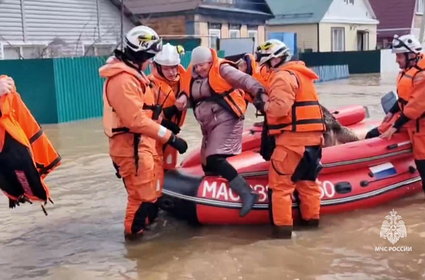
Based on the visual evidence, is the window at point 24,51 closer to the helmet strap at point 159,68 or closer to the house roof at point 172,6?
the house roof at point 172,6

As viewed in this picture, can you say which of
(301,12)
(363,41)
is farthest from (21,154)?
(363,41)

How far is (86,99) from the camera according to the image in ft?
49.4

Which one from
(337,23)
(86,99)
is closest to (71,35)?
(86,99)

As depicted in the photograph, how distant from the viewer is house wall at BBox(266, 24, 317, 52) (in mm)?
35344

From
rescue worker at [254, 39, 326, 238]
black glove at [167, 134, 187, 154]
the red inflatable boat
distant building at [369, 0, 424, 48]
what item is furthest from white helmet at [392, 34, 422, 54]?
distant building at [369, 0, 424, 48]

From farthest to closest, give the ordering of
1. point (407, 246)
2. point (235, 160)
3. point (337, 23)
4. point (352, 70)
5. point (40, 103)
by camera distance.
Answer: point (337, 23) < point (352, 70) < point (40, 103) < point (235, 160) < point (407, 246)

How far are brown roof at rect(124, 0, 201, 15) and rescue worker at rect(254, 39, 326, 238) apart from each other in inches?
751

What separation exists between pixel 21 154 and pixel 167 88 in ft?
5.15

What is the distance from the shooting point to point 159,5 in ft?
81.4

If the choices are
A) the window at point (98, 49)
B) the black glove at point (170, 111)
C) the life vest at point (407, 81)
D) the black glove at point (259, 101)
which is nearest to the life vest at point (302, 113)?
the black glove at point (259, 101)

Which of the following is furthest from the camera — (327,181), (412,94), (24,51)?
(24,51)

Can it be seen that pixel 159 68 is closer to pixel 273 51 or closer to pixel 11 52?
pixel 273 51

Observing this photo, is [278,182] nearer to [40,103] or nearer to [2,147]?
[2,147]

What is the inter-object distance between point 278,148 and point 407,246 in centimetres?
134
